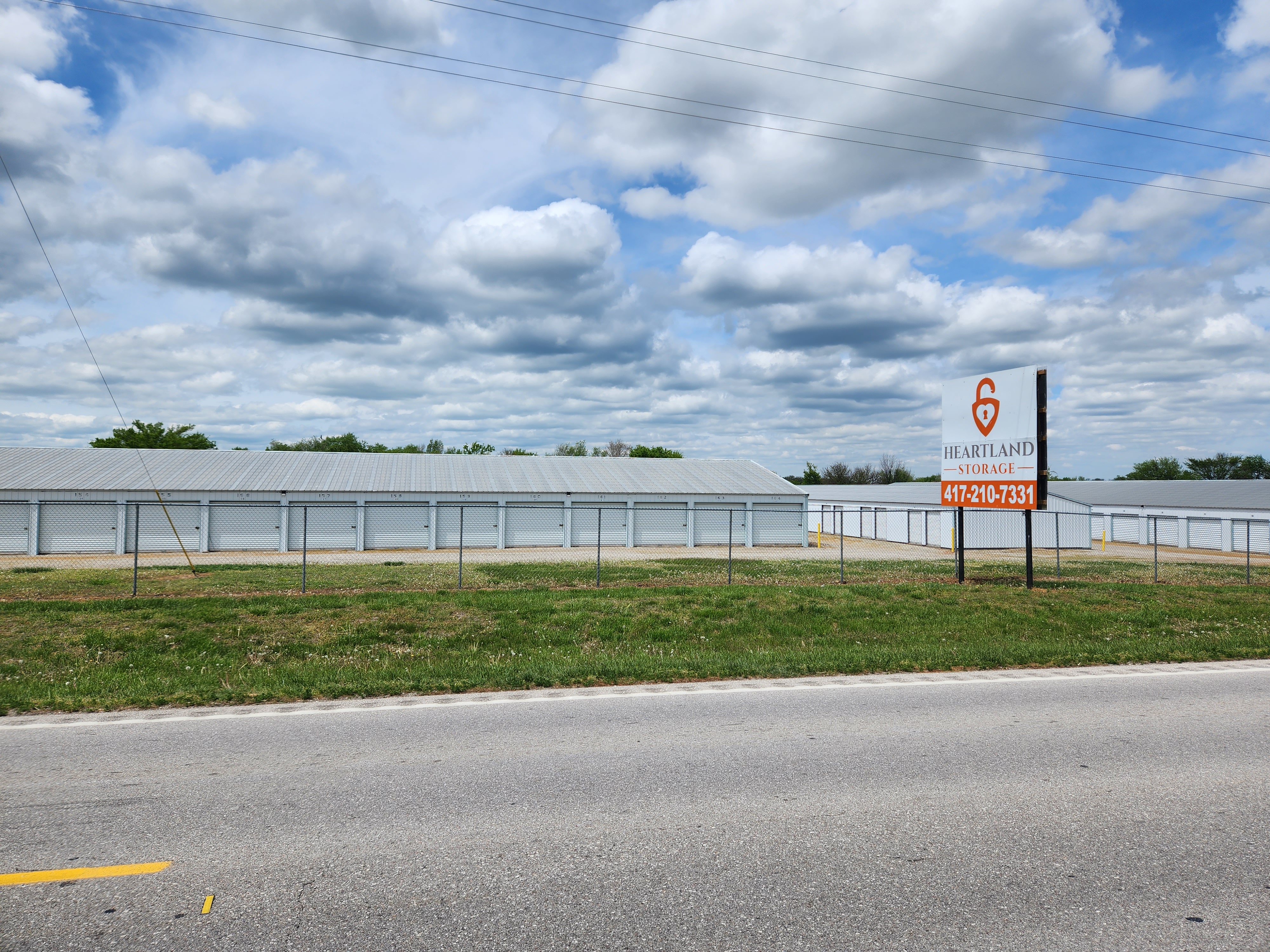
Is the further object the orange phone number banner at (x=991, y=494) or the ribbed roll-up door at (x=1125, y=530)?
the ribbed roll-up door at (x=1125, y=530)

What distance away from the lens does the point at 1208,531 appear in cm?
4709

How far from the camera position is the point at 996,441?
20812 millimetres

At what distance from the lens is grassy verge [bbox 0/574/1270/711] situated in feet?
31.4

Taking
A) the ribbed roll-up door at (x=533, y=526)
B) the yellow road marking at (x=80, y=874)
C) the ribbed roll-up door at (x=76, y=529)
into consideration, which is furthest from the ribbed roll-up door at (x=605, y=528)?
the yellow road marking at (x=80, y=874)

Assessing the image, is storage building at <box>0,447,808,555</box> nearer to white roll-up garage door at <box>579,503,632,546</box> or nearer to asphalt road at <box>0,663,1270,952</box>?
white roll-up garage door at <box>579,503,632,546</box>

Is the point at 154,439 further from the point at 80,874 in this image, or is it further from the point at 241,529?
the point at 80,874

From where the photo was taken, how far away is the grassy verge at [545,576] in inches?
789

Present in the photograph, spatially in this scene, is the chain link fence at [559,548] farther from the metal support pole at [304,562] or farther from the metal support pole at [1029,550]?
the metal support pole at [304,562]

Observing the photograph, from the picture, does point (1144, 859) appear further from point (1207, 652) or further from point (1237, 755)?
point (1207, 652)

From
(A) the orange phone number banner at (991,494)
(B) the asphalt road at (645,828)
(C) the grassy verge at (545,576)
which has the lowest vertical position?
(C) the grassy verge at (545,576)

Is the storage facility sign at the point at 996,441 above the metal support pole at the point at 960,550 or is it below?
above

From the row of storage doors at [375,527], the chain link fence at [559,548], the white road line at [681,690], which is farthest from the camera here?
the row of storage doors at [375,527]

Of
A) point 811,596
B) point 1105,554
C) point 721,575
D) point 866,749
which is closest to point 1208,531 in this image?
point 1105,554

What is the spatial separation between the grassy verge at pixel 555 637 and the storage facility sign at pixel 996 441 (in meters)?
2.82
